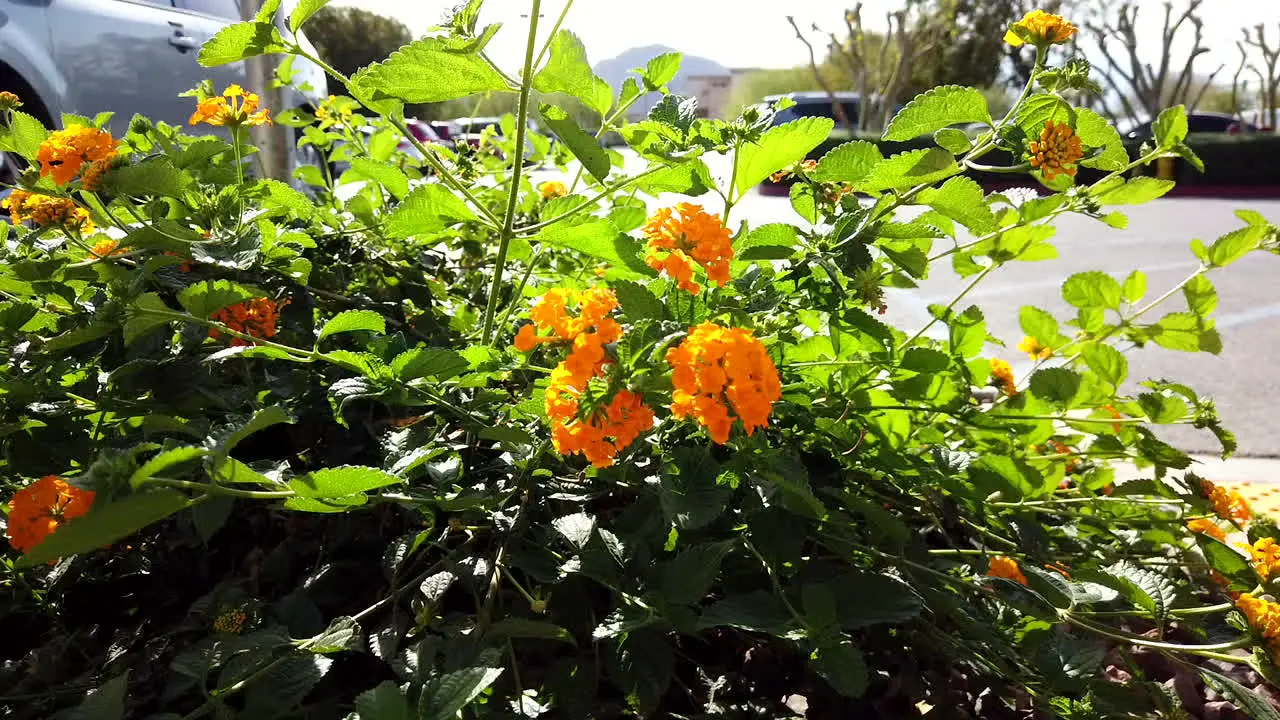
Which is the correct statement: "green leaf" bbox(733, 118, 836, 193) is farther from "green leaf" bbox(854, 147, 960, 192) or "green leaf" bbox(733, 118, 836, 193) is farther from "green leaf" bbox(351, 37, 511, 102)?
"green leaf" bbox(351, 37, 511, 102)

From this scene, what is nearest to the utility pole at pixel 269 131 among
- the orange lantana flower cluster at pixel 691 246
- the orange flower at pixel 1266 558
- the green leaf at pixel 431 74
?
the green leaf at pixel 431 74

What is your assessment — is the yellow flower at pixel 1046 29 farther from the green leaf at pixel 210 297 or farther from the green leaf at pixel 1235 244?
the green leaf at pixel 210 297

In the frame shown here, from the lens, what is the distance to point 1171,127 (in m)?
1.17

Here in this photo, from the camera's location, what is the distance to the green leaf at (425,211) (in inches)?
41.3

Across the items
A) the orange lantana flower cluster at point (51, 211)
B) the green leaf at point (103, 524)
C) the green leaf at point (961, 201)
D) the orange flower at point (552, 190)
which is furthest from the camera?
the orange flower at point (552, 190)

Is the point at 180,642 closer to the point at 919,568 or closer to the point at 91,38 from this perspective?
the point at 919,568

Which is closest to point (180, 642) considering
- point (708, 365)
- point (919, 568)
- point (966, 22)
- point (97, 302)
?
point (97, 302)

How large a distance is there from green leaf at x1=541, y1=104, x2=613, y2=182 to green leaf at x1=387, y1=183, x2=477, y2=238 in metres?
0.16

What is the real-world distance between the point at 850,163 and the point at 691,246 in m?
0.22

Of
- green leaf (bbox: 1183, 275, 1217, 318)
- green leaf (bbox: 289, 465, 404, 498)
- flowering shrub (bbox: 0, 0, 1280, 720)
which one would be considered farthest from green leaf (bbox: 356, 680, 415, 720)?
green leaf (bbox: 1183, 275, 1217, 318)

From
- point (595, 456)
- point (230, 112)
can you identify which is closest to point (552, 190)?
point (230, 112)

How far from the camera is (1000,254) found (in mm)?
1322

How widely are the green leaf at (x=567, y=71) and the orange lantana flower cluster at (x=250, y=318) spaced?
45cm

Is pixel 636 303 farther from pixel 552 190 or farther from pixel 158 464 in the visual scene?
pixel 552 190
